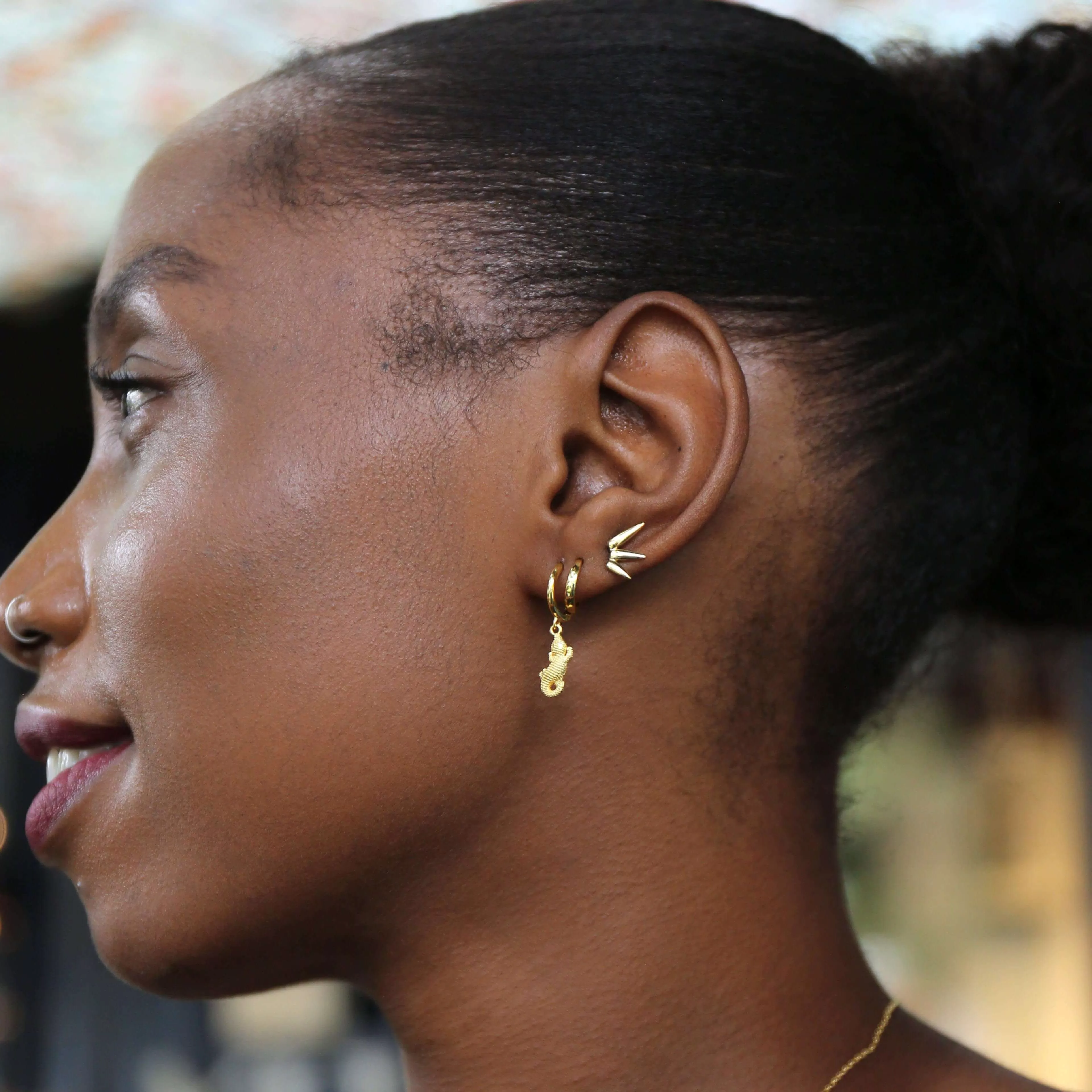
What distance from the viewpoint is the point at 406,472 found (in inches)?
48.3

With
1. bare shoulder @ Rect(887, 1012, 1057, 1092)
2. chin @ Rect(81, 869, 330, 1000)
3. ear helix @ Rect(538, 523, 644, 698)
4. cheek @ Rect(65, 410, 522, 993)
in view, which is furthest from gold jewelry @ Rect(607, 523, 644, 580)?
bare shoulder @ Rect(887, 1012, 1057, 1092)

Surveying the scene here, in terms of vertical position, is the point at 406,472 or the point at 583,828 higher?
the point at 406,472

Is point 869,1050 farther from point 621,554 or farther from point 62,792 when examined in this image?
point 62,792

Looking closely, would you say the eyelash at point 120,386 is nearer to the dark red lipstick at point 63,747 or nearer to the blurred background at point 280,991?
the dark red lipstick at point 63,747

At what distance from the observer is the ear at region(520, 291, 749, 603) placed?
1212 millimetres

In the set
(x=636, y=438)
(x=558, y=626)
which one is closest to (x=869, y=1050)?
(x=558, y=626)

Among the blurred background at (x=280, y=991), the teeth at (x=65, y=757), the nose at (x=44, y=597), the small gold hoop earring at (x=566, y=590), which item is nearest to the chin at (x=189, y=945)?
the teeth at (x=65, y=757)

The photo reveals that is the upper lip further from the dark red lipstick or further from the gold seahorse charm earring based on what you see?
the gold seahorse charm earring

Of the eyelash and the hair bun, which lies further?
the hair bun

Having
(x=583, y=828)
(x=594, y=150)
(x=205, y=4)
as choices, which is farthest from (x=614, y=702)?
(x=205, y=4)

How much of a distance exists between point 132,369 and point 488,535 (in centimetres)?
41

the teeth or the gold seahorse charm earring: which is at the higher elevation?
the gold seahorse charm earring

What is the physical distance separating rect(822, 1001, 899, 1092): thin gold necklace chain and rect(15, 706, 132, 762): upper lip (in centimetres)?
74

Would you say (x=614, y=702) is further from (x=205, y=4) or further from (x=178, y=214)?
(x=205, y=4)
